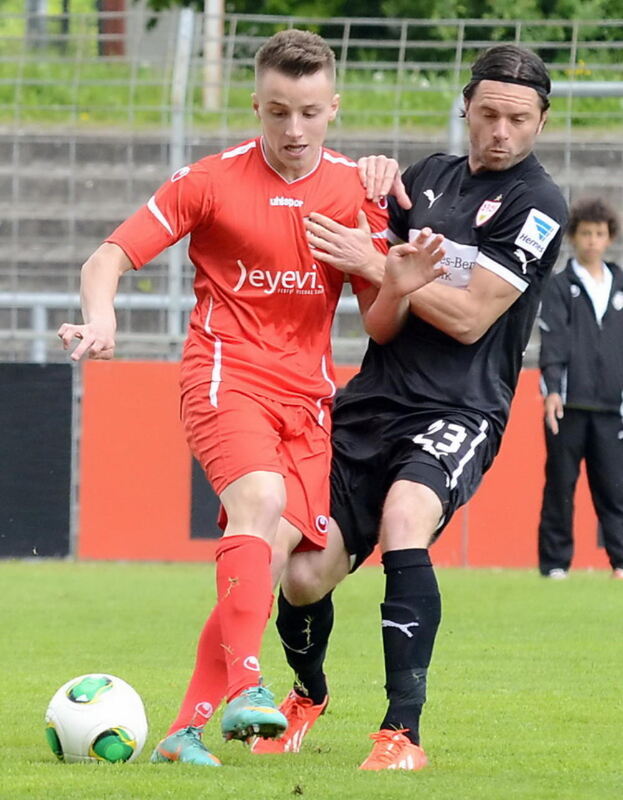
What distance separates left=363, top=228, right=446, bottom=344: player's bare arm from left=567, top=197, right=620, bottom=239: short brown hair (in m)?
5.81

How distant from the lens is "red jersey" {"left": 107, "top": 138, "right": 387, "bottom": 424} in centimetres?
520

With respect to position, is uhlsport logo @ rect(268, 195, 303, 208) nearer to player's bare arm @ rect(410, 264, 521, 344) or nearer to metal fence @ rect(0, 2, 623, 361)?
player's bare arm @ rect(410, 264, 521, 344)

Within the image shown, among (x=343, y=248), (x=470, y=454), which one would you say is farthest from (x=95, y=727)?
(x=343, y=248)

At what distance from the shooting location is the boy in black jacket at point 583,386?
10.9 meters

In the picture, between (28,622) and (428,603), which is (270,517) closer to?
(428,603)

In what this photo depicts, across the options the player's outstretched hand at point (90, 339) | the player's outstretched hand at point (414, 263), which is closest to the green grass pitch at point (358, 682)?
the player's outstretched hand at point (90, 339)

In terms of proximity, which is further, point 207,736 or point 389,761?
point 207,736

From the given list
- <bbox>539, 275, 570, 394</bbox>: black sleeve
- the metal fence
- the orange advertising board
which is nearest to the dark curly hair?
<bbox>539, 275, 570, 394</bbox>: black sleeve

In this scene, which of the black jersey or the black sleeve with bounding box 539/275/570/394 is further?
the black sleeve with bounding box 539/275/570/394

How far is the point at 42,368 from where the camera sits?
39.3 ft

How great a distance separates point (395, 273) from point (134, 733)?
156cm

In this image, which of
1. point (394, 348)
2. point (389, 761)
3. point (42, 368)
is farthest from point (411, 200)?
point (42, 368)

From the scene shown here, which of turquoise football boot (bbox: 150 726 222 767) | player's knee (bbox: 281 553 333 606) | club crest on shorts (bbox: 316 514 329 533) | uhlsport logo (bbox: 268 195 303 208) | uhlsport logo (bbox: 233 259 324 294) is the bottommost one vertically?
turquoise football boot (bbox: 150 726 222 767)

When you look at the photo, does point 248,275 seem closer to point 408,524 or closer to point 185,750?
point 408,524
